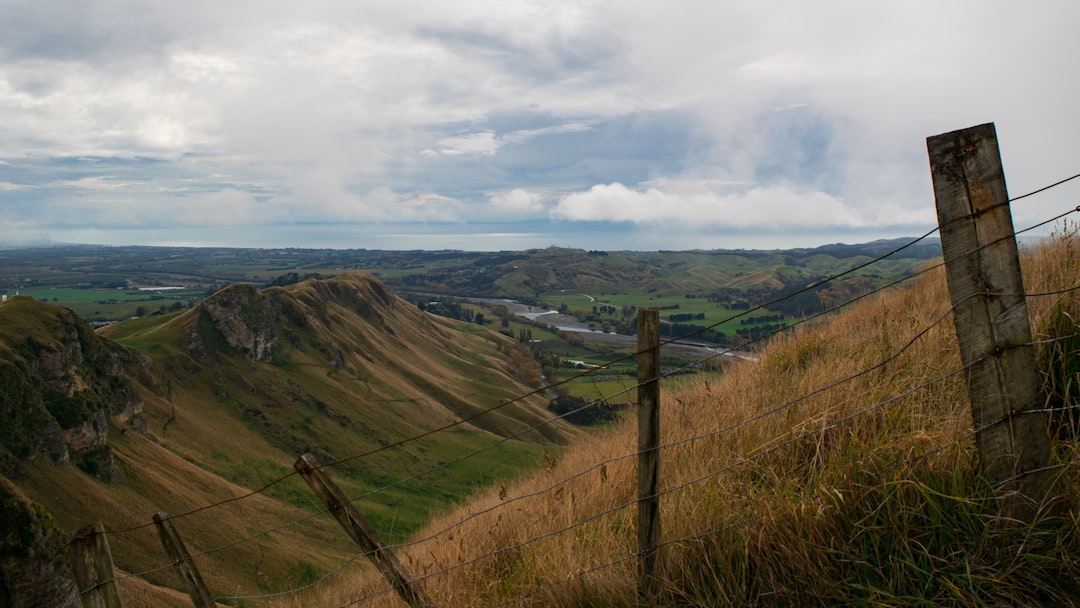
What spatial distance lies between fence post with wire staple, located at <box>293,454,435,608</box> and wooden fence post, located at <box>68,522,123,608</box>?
264 centimetres

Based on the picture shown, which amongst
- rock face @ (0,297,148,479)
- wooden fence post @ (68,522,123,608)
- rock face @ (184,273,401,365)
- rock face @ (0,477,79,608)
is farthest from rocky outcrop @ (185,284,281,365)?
wooden fence post @ (68,522,123,608)

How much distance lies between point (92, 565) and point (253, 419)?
123971mm

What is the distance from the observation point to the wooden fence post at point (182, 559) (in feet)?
20.7

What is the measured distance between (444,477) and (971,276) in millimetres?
111527

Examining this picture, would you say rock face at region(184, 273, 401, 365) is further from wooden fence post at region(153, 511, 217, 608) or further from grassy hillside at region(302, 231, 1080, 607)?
grassy hillside at region(302, 231, 1080, 607)

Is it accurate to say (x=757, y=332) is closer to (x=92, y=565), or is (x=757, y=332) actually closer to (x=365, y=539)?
(x=365, y=539)

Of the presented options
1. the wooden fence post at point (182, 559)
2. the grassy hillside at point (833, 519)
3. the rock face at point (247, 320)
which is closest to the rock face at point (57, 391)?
the rock face at point (247, 320)

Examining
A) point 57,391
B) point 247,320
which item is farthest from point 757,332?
point 247,320

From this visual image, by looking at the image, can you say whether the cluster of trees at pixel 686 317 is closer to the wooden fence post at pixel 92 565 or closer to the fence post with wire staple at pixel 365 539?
the wooden fence post at pixel 92 565

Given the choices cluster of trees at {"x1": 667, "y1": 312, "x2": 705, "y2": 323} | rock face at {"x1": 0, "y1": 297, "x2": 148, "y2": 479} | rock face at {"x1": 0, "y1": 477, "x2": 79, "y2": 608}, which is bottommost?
cluster of trees at {"x1": 667, "y1": 312, "x2": 705, "y2": 323}

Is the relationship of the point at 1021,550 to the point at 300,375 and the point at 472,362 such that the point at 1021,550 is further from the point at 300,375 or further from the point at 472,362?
the point at 472,362

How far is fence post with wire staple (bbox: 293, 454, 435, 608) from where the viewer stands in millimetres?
5426

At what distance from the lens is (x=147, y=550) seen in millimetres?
60062

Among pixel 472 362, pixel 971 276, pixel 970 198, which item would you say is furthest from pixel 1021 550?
pixel 472 362
